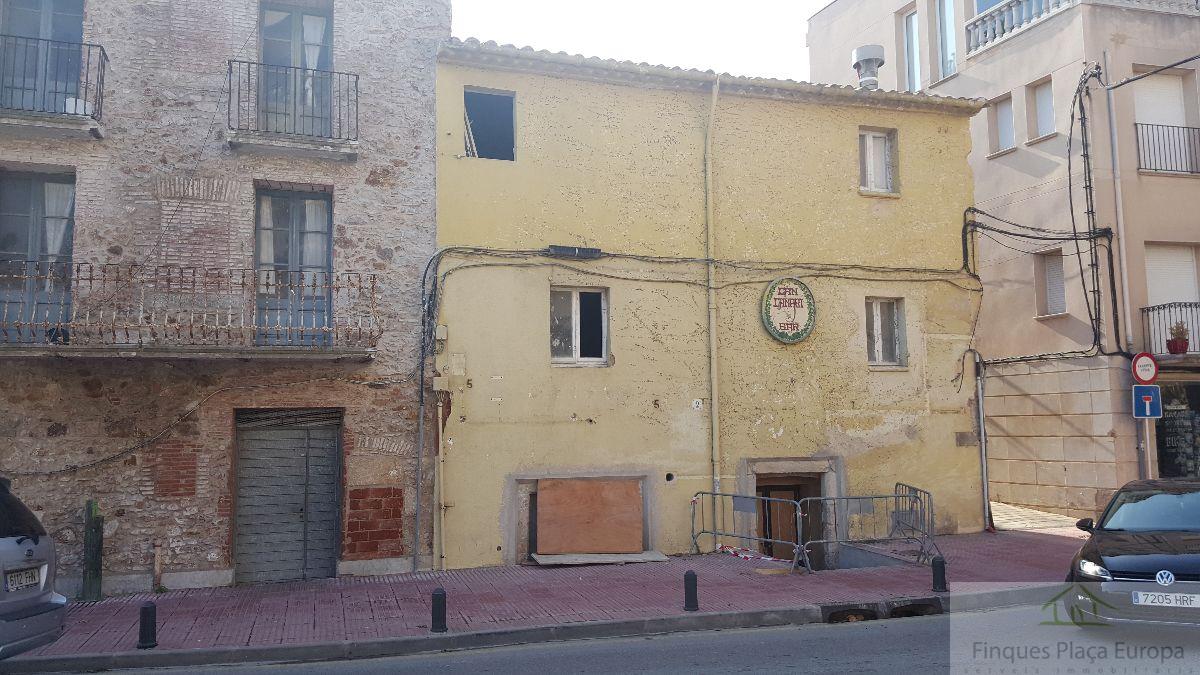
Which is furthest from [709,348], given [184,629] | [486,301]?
[184,629]

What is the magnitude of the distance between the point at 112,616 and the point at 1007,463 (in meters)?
16.3

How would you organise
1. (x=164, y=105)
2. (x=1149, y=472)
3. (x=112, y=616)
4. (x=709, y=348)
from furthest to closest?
(x=1149, y=472) → (x=709, y=348) → (x=164, y=105) → (x=112, y=616)

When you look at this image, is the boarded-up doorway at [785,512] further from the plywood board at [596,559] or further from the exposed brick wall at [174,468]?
the exposed brick wall at [174,468]

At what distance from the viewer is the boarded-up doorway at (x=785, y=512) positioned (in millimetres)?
13883

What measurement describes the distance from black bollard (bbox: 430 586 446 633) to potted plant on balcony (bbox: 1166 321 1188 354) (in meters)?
14.2

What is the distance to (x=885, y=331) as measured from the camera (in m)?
14.7

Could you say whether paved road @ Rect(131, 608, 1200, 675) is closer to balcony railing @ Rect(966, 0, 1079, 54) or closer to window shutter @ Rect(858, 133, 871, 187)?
window shutter @ Rect(858, 133, 871, 187)

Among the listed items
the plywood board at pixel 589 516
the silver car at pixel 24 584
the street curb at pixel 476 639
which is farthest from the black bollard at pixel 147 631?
the plywood board at pixel 589 516

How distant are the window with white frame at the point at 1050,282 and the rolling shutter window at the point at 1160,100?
3113 mm

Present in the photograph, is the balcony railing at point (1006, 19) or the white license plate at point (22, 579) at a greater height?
the balcony railing at point (1006, 19)

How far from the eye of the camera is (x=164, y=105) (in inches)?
446

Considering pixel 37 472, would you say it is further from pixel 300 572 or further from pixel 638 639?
pixel 638 639

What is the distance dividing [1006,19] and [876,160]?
653 cm

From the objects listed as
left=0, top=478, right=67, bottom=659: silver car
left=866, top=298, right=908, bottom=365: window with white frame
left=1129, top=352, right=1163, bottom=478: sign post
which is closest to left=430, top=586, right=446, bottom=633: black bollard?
left=0, top=478, right=67, bottom=659: silver car
